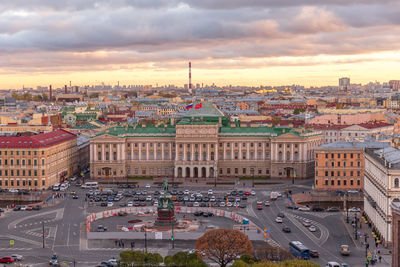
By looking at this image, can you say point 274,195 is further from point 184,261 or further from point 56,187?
point 184,261

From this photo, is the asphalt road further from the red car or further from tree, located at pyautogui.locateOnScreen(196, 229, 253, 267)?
tree, located at pyautogui.locateOnScreen(196, 229, 253, 267)

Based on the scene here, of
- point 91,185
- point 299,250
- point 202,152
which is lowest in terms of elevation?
point 91,185

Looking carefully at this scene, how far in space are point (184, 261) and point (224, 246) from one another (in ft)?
25.9

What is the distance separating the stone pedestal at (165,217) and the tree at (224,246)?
19372 mm

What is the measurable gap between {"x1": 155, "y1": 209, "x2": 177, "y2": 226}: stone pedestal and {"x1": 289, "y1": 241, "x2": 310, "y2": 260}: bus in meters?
17.6

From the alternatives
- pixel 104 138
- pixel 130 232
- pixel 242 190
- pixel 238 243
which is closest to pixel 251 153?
pixel 242 190

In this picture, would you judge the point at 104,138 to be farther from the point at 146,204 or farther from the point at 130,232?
the point at 130,232

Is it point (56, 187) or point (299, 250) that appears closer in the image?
point (299, 250)

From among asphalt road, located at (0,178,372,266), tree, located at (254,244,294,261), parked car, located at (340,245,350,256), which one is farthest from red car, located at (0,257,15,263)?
parked car, located at (340,245,350,256)

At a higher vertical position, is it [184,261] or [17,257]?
[184,261]

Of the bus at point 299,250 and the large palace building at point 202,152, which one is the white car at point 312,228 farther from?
the large palace building at point 202,152

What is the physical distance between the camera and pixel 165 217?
275 ft

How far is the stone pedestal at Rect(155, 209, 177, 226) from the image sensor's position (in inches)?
3282

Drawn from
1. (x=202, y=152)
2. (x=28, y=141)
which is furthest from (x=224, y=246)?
(x=202, y=152)
